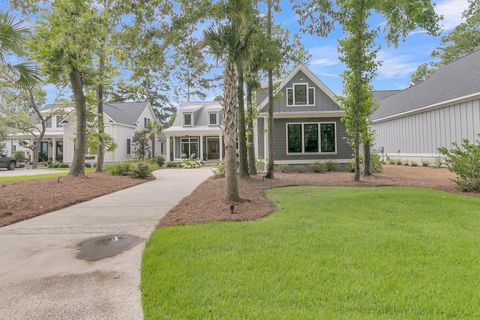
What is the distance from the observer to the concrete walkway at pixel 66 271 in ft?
8.92

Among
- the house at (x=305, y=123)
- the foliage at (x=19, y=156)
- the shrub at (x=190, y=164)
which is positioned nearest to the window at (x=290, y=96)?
the house at (x=305, y=123)

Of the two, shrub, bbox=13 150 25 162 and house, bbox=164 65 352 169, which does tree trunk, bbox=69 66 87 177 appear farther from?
shrub, bbox=13 150 25 162

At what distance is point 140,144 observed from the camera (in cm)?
2995

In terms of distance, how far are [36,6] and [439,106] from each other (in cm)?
2161

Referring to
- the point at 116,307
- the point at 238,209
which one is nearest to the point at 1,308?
the point at 116,307

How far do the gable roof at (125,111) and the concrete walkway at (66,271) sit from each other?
2301 centimetres

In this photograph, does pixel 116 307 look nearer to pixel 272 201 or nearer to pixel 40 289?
pixel 40 289


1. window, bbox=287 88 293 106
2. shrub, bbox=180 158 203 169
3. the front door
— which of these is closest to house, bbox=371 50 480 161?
window, bbox=287 88 293 106

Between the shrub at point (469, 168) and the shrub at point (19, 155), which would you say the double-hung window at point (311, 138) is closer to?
the shrub at point (469, 168)

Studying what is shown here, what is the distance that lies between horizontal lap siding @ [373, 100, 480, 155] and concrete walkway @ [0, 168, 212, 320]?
18.4 m

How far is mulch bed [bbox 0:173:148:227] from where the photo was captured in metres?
7.18

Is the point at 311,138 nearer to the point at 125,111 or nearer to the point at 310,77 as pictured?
the point at 310,77

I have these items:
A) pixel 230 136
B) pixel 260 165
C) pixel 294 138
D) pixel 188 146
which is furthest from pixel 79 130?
pixel 188 146

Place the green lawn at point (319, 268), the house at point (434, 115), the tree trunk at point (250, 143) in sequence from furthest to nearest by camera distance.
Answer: the house at point (434, 115), the tree trunk at point (250, 143), the green lawn at point (319, 268)
